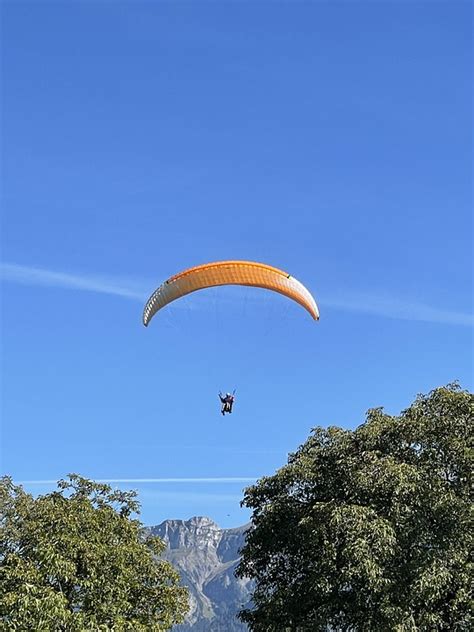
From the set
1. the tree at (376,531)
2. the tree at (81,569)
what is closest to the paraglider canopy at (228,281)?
the tree at (376,531)

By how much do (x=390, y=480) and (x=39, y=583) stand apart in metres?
11.2

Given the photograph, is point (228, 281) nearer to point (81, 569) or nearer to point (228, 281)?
point (228, 281)

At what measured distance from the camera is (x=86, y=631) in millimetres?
19906

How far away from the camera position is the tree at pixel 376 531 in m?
19.8

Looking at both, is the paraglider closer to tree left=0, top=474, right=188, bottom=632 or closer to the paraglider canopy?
the paraglider canopy

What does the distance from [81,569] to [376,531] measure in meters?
9.85

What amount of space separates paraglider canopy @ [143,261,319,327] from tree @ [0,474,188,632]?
299 inches

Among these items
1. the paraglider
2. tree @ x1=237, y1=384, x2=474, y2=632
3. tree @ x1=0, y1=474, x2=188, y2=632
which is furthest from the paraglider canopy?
tree @ x1=0, y1=474, x2=188, y2=632

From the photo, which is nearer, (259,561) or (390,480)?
(390,480)

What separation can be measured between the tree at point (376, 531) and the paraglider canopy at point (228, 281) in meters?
5.16

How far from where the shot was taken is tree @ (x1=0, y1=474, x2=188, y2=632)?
66.3 ft

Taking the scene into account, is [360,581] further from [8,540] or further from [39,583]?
[8,540]

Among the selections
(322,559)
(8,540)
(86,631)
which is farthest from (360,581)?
(8,540)

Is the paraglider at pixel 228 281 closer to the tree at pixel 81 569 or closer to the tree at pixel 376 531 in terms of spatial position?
the tree at pixel 376 531
